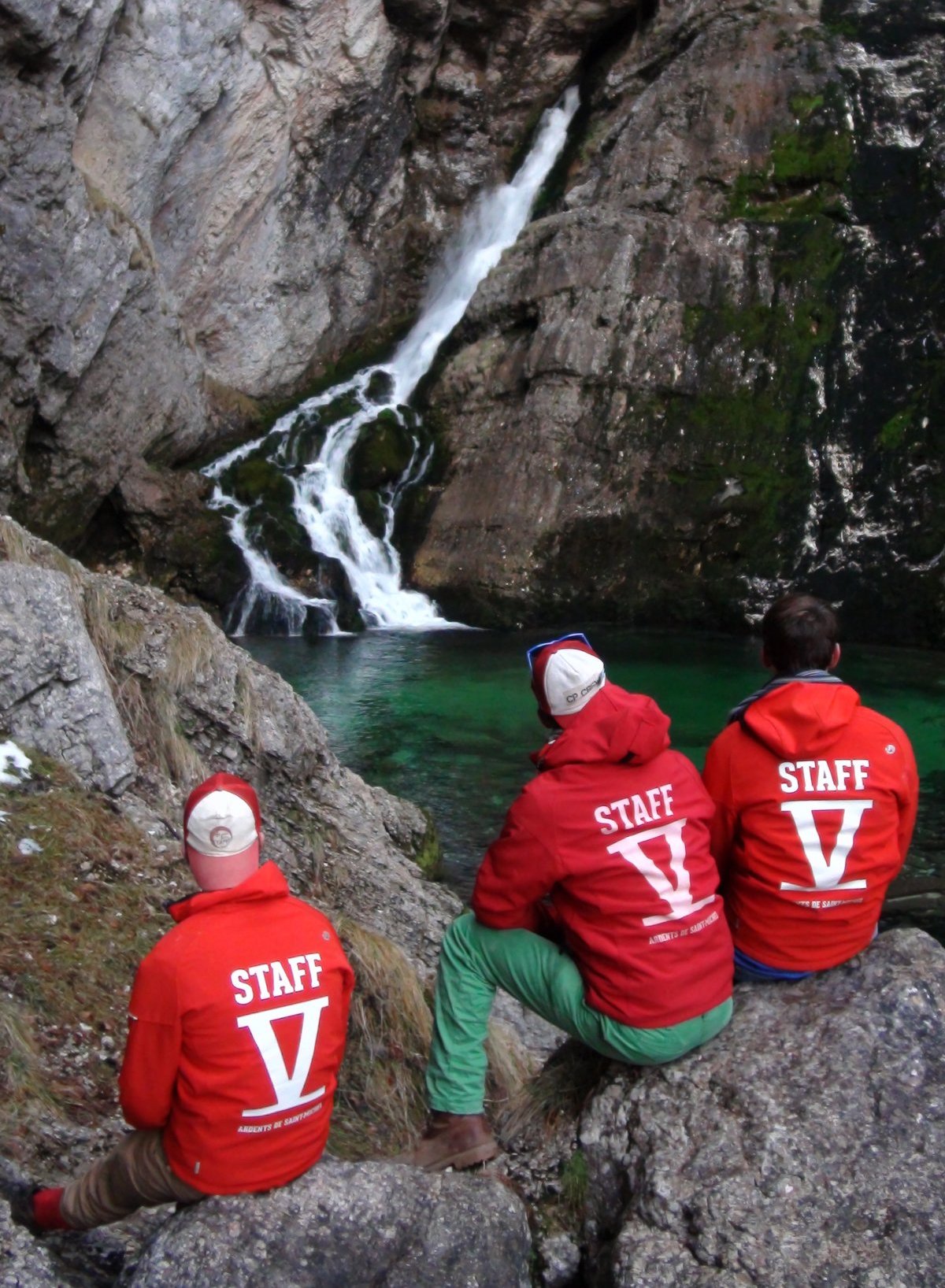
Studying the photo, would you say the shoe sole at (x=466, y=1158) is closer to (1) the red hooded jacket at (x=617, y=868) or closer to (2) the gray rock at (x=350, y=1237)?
(2) the gray rock at (x=350, y=1237)

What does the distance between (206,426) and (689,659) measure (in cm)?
944

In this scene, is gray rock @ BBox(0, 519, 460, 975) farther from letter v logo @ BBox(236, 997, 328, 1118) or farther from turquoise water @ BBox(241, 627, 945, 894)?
turquoise water @ BBox(241, 627, 945, 894)

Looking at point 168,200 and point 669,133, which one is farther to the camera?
point 669,133

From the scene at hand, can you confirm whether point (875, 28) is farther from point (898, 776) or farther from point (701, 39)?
point (898, 776)

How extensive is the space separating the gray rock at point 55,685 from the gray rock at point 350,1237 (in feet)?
9.03

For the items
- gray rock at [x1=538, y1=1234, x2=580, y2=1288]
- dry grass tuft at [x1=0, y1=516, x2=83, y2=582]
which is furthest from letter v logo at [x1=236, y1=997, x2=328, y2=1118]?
dry grass tuft at [x1=0, y1=516, x2=83, y2=582]

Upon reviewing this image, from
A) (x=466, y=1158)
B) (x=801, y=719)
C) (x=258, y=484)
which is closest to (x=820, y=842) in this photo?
(x=801, y=719)

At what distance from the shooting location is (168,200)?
64.7 ft

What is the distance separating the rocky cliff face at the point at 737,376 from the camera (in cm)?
1967

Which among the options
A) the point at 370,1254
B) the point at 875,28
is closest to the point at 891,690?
the point at 875,28

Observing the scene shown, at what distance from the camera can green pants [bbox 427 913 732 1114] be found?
3.18 meters

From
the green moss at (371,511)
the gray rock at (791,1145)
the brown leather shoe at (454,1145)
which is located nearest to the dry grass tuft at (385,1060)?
the brown leather shoe at (454,1145)

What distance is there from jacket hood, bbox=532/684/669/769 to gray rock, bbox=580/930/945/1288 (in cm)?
86

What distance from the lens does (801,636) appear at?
343 centimetres
